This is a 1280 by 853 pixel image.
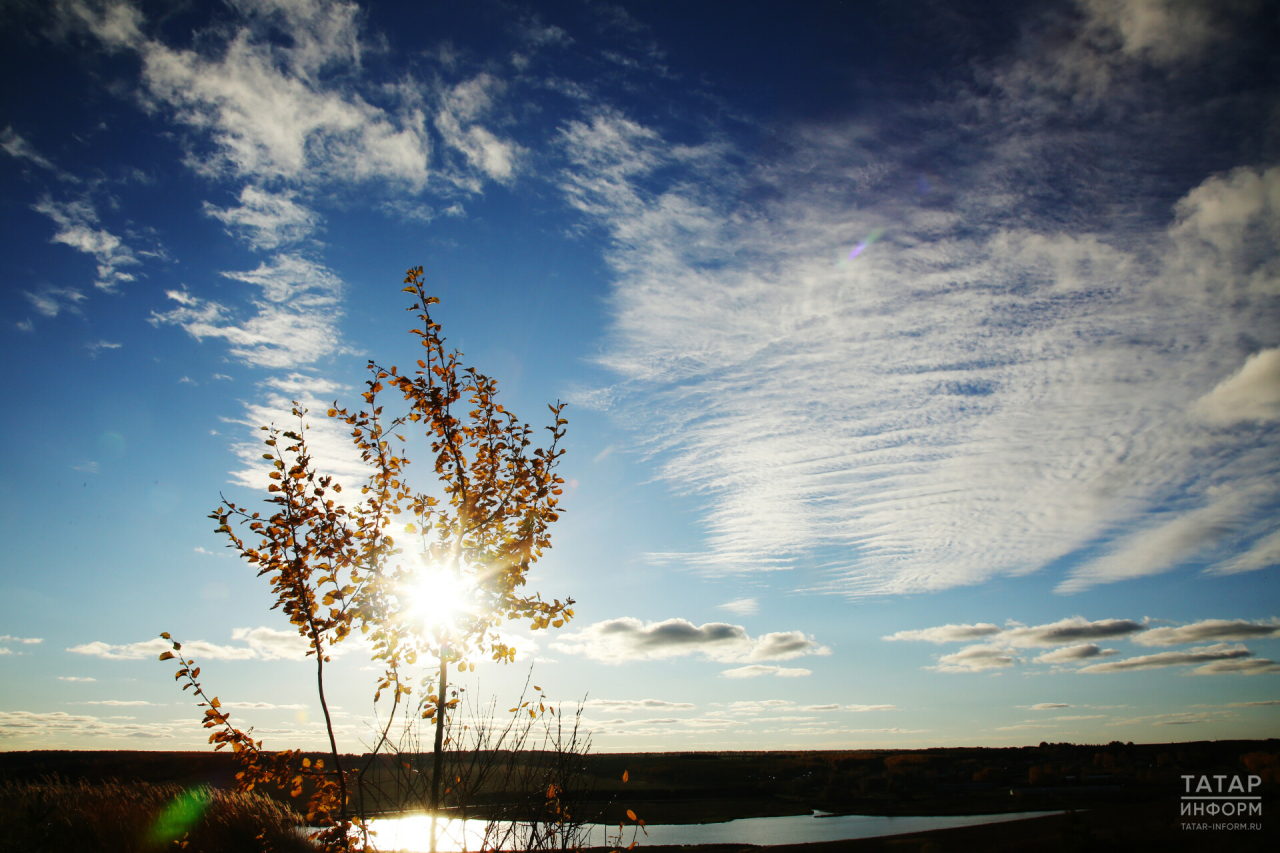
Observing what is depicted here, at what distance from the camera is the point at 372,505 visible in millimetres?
5344

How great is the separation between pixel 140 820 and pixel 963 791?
93.4 m

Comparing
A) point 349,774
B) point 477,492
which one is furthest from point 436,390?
point 349,774

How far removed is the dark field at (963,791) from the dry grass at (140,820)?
2.35 meters

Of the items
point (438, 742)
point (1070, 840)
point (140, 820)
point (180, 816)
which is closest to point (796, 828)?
point (1070, 840)

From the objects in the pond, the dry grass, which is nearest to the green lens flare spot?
the dry grass

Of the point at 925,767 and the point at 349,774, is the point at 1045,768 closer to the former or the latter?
the point at 925,767

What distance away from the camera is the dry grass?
36.2ft

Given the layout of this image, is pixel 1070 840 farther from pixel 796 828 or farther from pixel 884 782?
pixel 884 782

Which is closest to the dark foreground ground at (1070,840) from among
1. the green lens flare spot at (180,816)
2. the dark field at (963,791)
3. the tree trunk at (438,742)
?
the dark field at (963,791)

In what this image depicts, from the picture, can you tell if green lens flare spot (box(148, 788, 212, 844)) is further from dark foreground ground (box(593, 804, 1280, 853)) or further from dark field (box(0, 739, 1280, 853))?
dark foreground ground (box(593, 804, 1280, 853))

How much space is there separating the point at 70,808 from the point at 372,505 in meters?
14.3

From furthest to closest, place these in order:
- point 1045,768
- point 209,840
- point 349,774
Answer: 1. point 1045,768
2. point 209,840
3. point 349,774

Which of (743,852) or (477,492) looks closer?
(477,492)

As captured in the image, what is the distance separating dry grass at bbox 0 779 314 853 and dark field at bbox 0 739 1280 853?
2.35 metres
